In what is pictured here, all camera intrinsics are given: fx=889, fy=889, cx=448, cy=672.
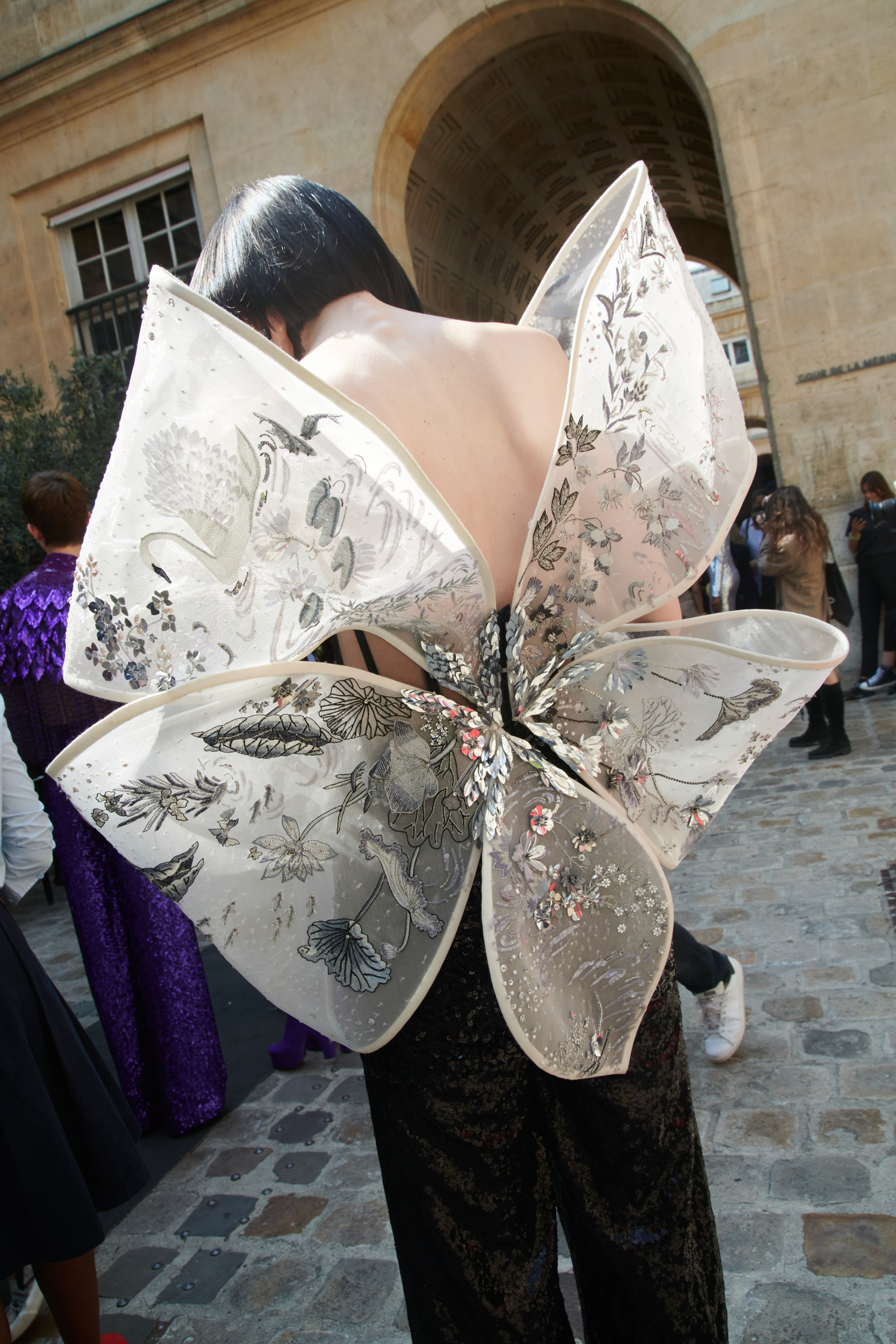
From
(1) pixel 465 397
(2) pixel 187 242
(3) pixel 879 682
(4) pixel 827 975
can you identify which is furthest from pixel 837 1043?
(2) pixel 187 242

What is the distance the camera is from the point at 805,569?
6156 millimetres

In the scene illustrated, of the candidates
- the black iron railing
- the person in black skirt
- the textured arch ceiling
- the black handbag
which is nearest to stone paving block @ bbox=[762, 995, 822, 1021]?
the person in black skirt

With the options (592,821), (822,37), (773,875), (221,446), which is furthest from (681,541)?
(822,37)

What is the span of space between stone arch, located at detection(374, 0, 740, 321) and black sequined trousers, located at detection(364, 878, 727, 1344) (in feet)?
29.9

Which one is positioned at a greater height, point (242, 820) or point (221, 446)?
point (221, 446)

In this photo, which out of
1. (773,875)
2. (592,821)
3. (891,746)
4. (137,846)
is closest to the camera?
(137,846)

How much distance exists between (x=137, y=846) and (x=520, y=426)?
2.35 feet

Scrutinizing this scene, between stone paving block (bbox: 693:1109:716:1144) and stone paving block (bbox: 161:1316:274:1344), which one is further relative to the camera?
stone paving block (bbox: 693:1109:716:1144)

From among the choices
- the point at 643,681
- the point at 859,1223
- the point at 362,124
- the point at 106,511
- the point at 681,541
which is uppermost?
the point at 362,124

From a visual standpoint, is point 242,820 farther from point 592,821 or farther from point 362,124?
point 362,124

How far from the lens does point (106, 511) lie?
3.30ft

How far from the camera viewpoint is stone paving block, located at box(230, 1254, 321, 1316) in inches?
81.0

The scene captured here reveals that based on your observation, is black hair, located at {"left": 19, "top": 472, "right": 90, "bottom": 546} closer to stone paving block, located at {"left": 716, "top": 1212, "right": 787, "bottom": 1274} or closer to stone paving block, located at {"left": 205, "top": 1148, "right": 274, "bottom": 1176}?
stone paving block, located at {"left": 205, "top": 1148, "right": 274, "bottom": 1176}

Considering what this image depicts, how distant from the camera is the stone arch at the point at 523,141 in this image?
9281 millimetres
